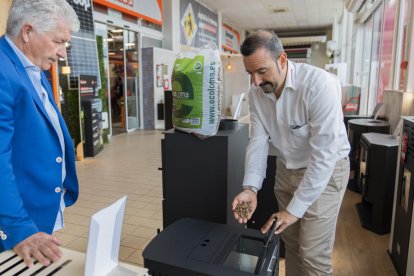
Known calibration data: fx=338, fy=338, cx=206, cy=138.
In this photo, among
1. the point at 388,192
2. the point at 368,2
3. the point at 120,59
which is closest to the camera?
the point at 388,192

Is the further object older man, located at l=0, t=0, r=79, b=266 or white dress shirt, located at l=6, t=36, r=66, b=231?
white dress shirt, located at l=6, t=36, r=66, b=231

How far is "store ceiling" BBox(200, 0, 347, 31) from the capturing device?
1166cm

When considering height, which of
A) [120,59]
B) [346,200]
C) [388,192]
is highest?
[120,59]

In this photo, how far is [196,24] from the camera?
11289 millimetres

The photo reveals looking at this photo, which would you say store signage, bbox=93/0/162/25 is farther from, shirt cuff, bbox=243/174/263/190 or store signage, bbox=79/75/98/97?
shirt cuff, bbox=243/174/263/190

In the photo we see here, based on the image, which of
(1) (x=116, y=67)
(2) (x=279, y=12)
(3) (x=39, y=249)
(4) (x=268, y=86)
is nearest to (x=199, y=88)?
(4) (x=268, y=86)

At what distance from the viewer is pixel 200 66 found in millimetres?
1392

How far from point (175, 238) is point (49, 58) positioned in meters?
0.77

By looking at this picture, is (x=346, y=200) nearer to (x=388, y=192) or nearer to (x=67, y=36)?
(x=388, y=192)

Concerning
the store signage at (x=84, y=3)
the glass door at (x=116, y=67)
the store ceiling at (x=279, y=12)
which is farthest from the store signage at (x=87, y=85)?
the store ceiling at (x=279, y=12)

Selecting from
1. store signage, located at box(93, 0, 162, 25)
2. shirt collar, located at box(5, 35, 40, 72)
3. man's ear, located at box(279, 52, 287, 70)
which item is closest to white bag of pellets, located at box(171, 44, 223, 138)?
man's ear, located at box(279, 52, 287, 70)

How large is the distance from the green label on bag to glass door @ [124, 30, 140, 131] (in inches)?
289

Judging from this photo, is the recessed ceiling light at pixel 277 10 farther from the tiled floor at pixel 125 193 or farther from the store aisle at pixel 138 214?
the store aisle at pixel 138 214

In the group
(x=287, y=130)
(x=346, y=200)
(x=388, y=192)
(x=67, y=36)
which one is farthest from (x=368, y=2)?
(x=67, y=36)
